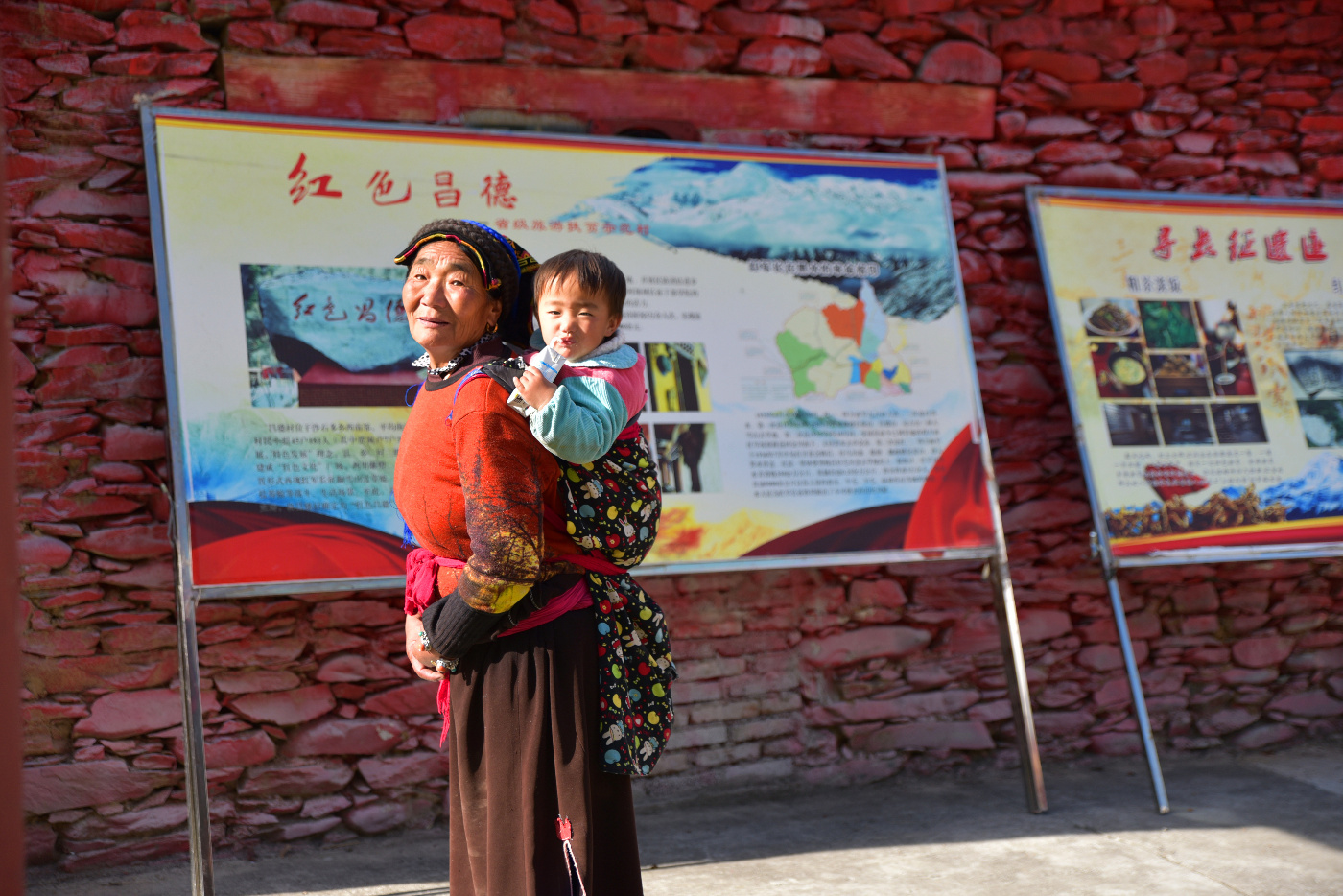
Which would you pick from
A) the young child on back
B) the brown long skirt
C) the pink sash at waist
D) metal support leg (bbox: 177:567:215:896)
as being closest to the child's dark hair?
the young child on back

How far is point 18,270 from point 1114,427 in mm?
3848

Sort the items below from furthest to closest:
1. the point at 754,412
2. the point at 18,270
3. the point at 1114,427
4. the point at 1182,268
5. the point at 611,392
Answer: the point at 1182,268 < the point at 1114,427 < the point at 754,412 < the point at 18,270 < the point at 611,392

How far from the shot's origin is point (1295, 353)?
4.28 metres

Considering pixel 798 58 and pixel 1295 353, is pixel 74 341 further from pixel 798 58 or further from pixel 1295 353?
pixel 1295 353

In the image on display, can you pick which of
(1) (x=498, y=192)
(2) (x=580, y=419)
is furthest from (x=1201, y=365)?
(2) (x=580, y=419)

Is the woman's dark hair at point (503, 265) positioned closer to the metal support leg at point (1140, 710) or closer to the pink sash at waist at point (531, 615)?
the pink sash at waist at point (531, 615)

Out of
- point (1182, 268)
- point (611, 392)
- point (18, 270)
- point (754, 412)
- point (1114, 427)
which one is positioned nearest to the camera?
point (611, 392)

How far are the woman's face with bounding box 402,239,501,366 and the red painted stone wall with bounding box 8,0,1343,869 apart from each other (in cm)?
192

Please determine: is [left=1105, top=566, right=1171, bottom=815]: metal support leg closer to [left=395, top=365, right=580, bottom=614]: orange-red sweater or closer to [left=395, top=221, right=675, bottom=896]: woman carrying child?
[left=395, top=221, right=675, bottom=896]: woman carrying child

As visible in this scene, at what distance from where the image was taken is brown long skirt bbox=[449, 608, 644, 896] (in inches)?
66.7

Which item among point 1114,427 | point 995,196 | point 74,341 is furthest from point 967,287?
point 74,341

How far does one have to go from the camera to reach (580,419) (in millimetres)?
1645

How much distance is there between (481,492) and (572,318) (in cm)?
35

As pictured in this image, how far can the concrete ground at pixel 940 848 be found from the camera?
3047mm
